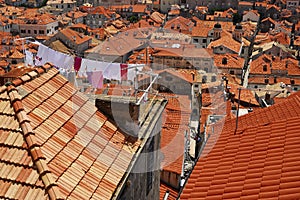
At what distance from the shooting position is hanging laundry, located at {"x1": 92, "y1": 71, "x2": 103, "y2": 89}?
1029cm

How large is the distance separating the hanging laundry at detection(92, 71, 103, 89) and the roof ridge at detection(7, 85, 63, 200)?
3847 mm

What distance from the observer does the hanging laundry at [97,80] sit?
10.3 meters

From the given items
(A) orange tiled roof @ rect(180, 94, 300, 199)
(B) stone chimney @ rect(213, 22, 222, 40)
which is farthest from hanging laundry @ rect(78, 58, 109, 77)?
(B) stone chimney @ rect(213, 22, 222, 40)

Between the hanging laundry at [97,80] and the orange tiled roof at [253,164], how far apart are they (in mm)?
2886

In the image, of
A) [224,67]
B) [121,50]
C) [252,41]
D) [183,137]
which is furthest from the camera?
[252,41]

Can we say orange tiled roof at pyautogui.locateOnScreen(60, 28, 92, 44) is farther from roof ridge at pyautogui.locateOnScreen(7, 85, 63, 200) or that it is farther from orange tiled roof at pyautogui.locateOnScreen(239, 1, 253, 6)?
roof ridge at pyautogui.locateOnScreen(7, 85, 63, 200)

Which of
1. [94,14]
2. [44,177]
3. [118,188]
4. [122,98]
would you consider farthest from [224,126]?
[94,14]

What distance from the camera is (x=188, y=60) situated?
46.3 m

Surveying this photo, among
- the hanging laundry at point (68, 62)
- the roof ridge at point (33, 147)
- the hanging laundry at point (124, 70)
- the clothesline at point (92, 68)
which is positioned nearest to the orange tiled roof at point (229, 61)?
the clothesline at point (92, 68)

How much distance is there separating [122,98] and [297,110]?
4372 mm

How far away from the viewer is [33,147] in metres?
5.93

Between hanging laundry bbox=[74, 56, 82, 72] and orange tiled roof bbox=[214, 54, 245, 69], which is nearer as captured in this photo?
hanging laundry bbox=[74, 56, 82, 72]

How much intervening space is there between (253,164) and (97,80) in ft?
14.3

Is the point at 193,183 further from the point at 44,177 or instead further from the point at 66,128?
the point at 44,177
